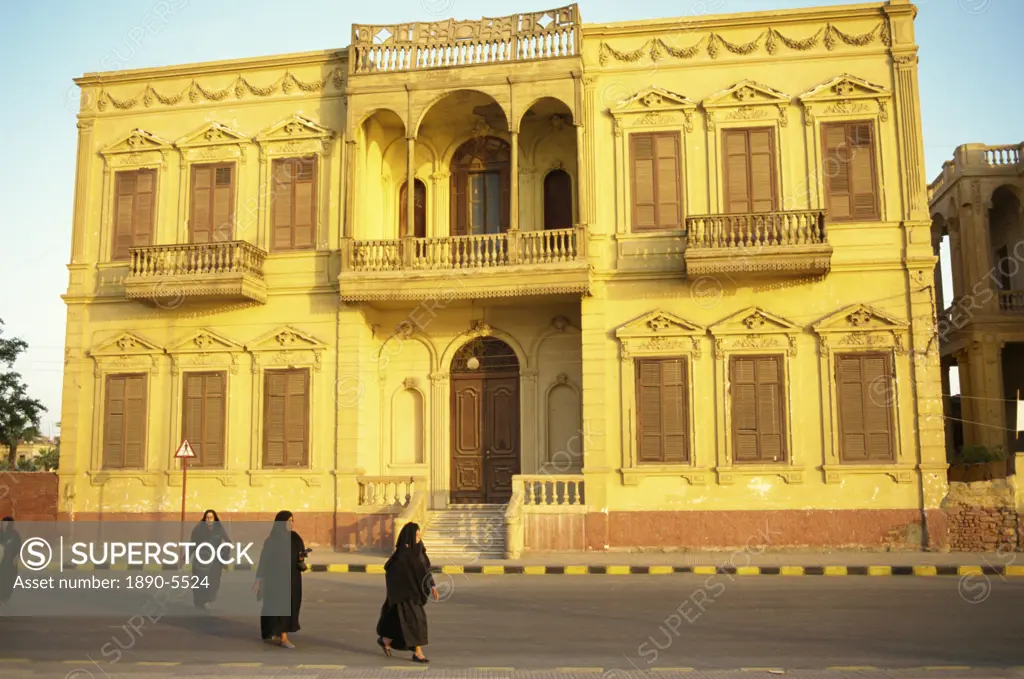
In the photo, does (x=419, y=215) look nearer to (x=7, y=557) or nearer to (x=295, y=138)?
(x=295, y=138)

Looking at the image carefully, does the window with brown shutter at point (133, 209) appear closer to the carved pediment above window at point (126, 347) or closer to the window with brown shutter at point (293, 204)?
the carved pediment above window at point (126, 347)

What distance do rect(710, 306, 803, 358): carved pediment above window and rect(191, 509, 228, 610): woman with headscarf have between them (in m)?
10.8

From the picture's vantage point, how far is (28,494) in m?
24.4

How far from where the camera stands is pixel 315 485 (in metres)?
Answer: 21.7

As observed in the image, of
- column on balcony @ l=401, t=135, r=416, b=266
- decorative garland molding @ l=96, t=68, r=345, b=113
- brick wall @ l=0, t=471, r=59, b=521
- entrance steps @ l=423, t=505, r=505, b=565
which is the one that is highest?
decorative garland molding @ l=96, t=68, r=345, b=113

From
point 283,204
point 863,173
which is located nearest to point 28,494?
point 283,204

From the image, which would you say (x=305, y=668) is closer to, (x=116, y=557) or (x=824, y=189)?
(x=116, y=557)

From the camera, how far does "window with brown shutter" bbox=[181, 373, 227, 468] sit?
22.2m

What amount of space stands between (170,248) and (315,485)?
6123 mm

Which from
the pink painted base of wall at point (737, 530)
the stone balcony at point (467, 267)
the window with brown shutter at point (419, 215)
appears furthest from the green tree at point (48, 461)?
the pink painted base of wall at point (737, 530)

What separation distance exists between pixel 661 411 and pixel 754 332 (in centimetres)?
250

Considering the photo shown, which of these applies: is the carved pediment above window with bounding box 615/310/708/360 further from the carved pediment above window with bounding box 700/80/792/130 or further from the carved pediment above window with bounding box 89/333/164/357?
the carved pediment above window with bounding box 89/333/164/357

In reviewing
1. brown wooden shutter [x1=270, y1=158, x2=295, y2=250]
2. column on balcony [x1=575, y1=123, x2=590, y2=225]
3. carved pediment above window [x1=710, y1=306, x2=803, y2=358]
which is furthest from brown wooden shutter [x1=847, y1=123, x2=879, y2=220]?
brown wooden shutter [x1=270, y1=158, x2=295, y2=250]

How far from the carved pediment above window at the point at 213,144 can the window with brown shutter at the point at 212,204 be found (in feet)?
0.76
